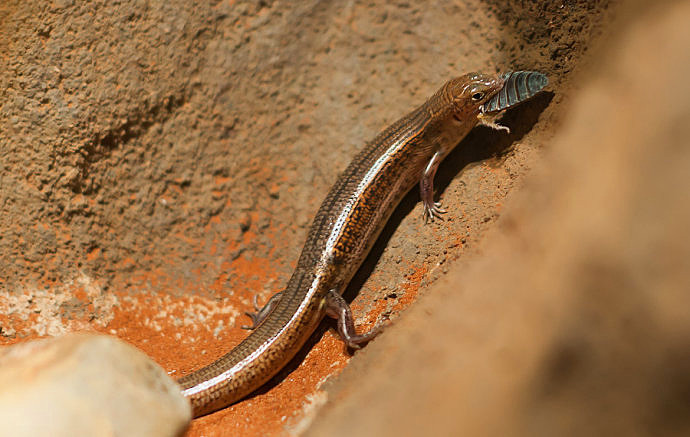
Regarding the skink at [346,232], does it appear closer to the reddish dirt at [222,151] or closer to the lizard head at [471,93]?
the lizard head at [471,93]

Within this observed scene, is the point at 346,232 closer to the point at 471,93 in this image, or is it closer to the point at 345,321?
the point at 345,321

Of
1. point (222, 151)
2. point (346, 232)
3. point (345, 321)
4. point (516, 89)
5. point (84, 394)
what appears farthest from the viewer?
point (222, 151)

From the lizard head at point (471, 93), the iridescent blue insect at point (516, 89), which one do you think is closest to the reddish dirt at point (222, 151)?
the iridescent blue insect at point (516, 89)

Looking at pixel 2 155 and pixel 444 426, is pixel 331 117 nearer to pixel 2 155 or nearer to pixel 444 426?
pixel 2 155

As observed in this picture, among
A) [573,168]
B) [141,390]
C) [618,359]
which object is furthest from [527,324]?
[141,390]

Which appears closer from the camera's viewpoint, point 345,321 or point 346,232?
point 345,321

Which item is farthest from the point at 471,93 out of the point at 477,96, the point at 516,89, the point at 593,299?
the point at 593,299

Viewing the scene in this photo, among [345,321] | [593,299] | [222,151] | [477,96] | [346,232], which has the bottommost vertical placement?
[345,321]
